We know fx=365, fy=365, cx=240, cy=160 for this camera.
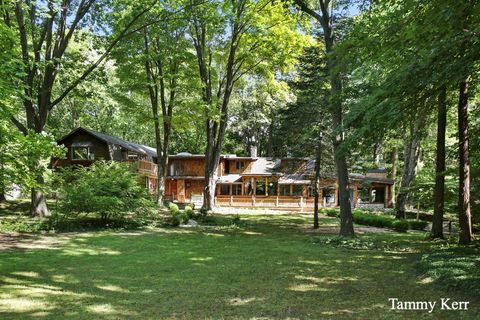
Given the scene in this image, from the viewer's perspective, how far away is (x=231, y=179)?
38000 mm

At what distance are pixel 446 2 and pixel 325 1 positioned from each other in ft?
32.3

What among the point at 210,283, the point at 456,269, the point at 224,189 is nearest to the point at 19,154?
the point at 210,283

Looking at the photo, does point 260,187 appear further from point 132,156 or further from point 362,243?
point 362,243

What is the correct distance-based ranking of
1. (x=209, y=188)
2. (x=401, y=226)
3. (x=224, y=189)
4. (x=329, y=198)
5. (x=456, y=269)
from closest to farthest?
(x=456, y=269) < (x=401, y=226) < (x=209, y=188) < (x=329, y=198) < (x=224, y=189)

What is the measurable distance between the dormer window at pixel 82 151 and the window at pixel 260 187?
16.5 metres

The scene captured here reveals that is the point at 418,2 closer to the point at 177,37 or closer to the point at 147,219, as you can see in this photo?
the point at 147,219

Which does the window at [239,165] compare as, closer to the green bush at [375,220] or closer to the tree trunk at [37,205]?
the green bush at [375,220]

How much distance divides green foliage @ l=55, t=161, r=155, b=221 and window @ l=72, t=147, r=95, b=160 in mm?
14615

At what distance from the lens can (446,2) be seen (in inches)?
213

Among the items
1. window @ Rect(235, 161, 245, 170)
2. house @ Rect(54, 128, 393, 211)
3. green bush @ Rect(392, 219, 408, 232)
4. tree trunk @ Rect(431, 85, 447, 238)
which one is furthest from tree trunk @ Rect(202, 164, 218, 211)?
tree trunk @ Rect(431, 85, 447, 238)

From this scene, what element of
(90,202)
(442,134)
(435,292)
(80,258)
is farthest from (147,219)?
(435,292)

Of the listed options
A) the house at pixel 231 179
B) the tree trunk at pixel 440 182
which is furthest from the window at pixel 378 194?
the tree trunk at pixel 440 182

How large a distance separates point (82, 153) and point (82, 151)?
253 millimetres

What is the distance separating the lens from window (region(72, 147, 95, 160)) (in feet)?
108
